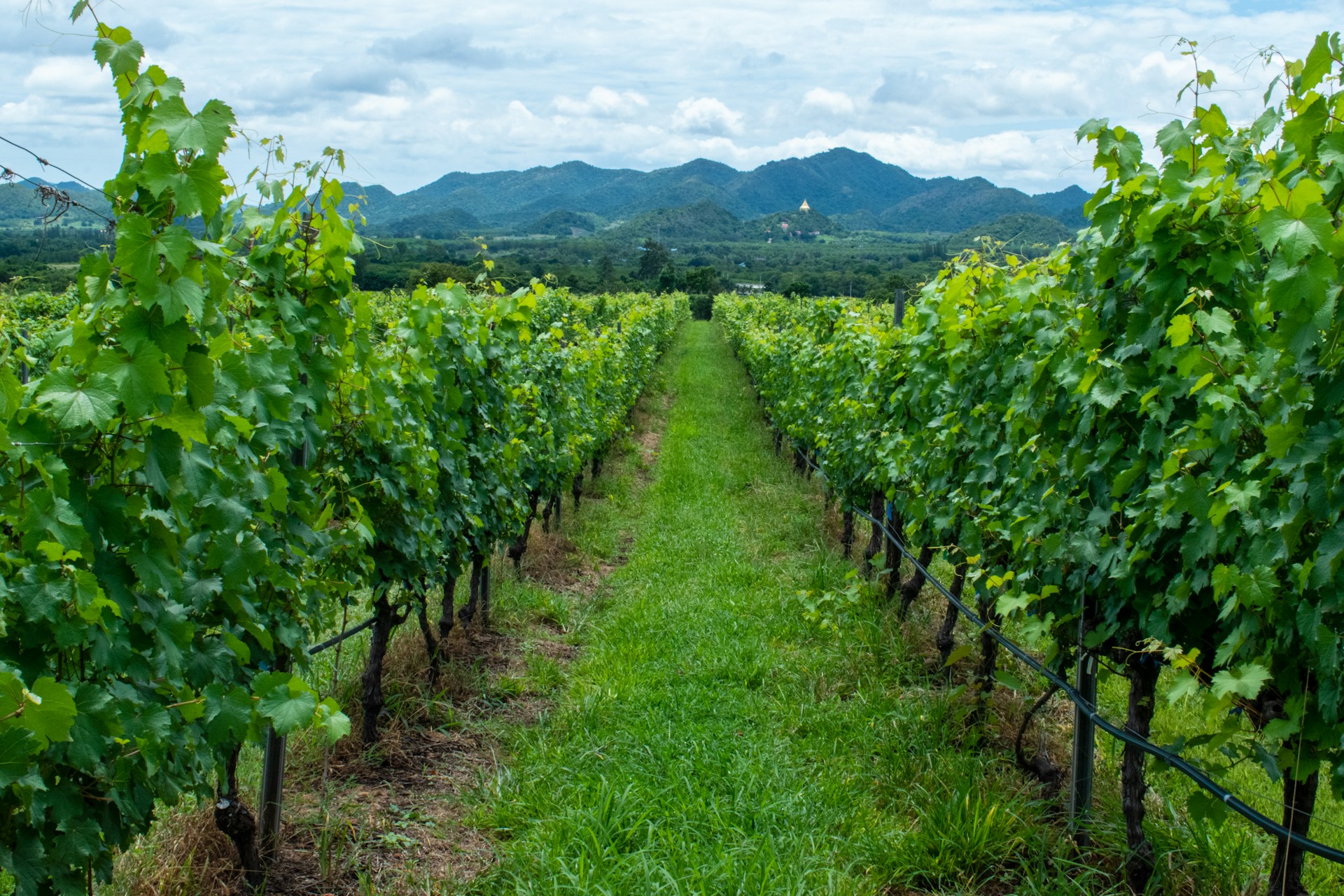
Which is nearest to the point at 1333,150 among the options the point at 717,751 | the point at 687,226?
the point at 717,751

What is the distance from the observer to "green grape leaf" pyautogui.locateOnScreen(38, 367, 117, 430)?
1837 mm

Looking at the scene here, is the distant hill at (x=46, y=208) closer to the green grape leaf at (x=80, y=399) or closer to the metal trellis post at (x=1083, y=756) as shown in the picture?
the green grape leaf at (x=80, y=399)

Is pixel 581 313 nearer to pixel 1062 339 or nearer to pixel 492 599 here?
pixel 492 599

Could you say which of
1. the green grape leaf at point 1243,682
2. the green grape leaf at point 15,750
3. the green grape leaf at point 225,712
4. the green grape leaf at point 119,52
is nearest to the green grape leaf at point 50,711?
the green grape leaf at point 15,750

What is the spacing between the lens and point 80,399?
1.86 meters

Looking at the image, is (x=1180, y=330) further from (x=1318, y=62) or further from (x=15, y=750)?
(x=15, y=750)

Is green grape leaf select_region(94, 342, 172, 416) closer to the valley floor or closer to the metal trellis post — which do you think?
the valley floor

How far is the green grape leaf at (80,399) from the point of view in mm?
1837

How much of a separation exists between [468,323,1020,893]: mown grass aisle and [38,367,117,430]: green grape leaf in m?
2.43

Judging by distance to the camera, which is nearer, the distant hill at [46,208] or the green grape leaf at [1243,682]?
the distant hill at [46,208]

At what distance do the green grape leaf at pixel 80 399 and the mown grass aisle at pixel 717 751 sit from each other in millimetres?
2434

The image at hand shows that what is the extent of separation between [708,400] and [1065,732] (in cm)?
1541

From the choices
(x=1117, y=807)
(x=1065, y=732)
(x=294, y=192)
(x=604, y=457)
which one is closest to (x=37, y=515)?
(x=294, y=192)

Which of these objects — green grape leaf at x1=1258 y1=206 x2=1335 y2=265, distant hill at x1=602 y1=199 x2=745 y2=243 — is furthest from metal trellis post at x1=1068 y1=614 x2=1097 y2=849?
distant hill at x1=602 y1=199 x2=745 y2=243
